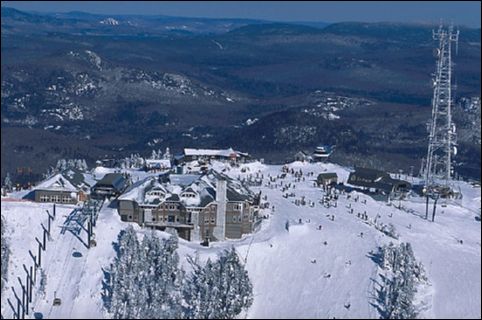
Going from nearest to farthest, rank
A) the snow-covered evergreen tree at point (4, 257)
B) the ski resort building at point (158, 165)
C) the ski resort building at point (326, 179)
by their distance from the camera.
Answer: the snow-covered evergreen tree at point (4, 257)
the ski resort building at point (326, 179)
the ski resort building at point (158, 165)

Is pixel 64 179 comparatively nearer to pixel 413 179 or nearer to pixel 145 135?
pixel 413 179

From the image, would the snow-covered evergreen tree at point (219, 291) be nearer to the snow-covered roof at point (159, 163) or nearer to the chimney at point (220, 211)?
the chimney at point (220, 211)

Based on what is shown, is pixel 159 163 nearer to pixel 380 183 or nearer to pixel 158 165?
→ pixel 158 165

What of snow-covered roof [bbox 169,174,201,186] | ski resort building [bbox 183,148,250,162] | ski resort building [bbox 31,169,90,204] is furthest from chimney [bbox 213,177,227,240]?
ski resort building [bbox 183,148,250,162]

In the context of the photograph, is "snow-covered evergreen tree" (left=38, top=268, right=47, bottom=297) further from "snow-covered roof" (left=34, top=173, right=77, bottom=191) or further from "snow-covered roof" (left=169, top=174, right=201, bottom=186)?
"snow-covered roof" (left=169, top=174, right=201, bottom=186)

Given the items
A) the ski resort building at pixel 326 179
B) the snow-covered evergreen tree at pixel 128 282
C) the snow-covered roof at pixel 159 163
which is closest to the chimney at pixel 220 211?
the snow-covered evergreen tree at pixel 128 282

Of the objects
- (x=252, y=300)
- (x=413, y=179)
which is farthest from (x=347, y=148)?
(x=252, y=300)
